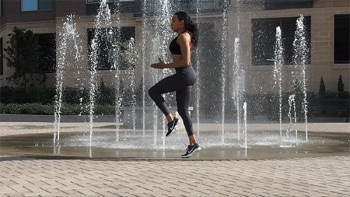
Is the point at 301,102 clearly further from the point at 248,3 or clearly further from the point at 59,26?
the point at 59,26

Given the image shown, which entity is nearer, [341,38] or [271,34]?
[341,38]

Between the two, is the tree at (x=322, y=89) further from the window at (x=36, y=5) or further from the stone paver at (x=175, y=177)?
the stone paver at (x=175, y=177)

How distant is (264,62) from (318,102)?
5325 millimetres

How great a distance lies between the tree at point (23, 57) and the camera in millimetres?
29562

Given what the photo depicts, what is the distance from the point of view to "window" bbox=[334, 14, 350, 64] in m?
26.0

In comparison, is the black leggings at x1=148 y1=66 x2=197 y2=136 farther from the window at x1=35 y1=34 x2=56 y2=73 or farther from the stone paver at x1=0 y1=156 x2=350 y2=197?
the window at x1=35 y1=34 x2=56 y2=73

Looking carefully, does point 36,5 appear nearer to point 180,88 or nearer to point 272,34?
point 272,34

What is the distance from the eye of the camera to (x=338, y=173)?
6.02 metres

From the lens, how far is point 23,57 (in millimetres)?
29547

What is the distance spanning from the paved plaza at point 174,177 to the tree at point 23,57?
23074 mm

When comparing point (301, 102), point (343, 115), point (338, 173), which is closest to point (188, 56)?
point (338, 173)

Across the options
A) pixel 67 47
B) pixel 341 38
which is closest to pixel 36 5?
pixel 67 47

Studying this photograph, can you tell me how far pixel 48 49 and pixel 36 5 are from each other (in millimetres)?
2851

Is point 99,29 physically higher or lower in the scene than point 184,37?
higher
